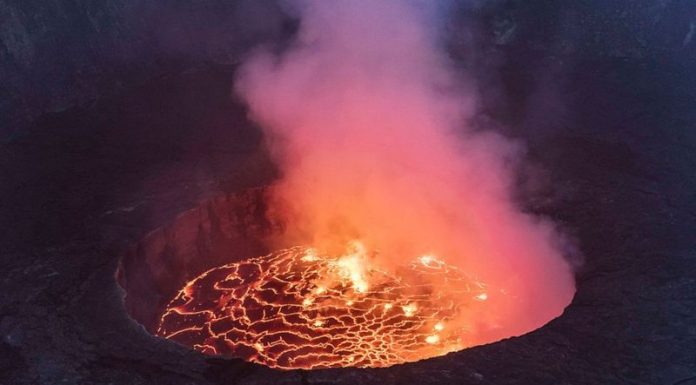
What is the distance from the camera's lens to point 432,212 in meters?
7.87

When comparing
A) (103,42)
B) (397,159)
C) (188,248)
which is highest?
(103,42)

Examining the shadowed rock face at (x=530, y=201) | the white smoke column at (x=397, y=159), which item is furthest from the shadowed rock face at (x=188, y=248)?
the white smoke column at (x=397, y=159)

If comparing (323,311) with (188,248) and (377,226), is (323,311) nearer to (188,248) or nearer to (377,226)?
(377,226)

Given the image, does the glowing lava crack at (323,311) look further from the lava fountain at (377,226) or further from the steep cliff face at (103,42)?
the steep cliff face at (103,42)

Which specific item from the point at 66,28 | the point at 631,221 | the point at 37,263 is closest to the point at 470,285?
the point at 631,221

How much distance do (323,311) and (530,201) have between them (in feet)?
8.94

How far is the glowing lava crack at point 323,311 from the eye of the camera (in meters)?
6.01

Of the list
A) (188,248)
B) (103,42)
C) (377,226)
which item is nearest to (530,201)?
(377,226)

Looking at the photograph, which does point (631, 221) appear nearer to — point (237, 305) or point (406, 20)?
point (237, 305)

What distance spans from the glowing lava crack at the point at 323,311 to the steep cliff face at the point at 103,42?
4573 mm

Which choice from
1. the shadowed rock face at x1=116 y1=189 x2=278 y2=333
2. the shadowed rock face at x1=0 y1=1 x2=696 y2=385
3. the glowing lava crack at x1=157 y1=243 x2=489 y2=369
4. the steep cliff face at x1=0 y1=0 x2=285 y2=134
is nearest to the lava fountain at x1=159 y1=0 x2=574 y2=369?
the glowing lava crack at x1=157 y1=243 x2=489 y2=369

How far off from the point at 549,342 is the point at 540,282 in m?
1.60

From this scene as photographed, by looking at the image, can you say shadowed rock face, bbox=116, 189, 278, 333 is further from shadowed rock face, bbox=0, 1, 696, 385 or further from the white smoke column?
the white smoke column

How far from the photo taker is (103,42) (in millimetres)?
11367
